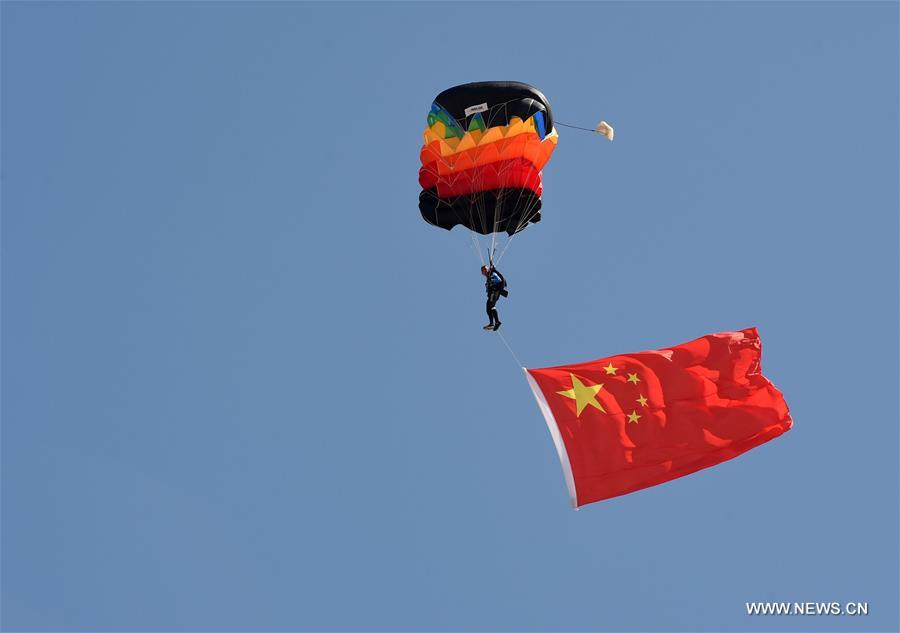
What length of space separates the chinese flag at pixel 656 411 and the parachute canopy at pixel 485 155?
132 inches

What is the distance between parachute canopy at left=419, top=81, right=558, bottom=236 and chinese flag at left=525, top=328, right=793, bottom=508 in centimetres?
335

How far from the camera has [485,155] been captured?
32.1m

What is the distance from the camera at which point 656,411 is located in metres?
31.2

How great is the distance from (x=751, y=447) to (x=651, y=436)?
5.82 ft

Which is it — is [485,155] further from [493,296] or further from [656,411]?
[656,411]

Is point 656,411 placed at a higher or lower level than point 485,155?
lower

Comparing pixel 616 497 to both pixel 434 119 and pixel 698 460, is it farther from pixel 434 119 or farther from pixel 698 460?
pixel 434 119

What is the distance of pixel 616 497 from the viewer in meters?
30.0

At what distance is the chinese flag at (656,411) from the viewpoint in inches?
1185

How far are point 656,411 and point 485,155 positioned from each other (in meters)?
5.21

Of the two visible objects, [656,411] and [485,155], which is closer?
[656,411]

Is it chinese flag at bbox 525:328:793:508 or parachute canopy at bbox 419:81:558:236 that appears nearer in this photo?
chinese flag at bbox 525:328:793:508

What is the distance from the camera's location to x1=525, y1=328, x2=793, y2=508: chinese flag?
30094mm

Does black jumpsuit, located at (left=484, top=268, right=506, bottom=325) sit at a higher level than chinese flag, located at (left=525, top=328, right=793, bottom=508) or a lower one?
higher
